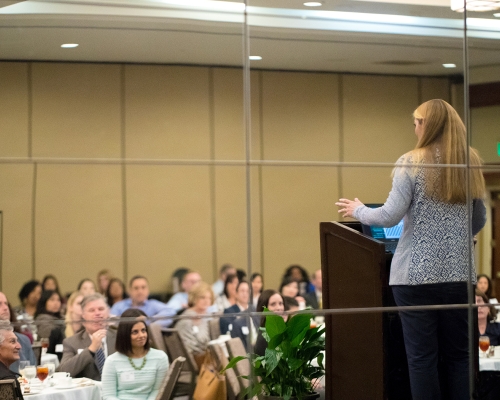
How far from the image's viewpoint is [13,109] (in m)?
3.29

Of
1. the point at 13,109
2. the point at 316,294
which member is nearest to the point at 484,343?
the point at 316,294

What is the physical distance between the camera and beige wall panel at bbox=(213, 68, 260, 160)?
3.52 metres

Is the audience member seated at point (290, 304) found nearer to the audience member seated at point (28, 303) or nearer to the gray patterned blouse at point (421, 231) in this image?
the gray patterned blouse at point (421, 231)

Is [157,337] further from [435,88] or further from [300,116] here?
[435,88]

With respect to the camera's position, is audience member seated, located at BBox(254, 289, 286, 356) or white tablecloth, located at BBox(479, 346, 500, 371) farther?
white tablecloth, located at BBox(479, 346, 500, 371)

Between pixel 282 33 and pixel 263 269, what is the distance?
3.56 feet

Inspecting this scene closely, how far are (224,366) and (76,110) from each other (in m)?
1.28

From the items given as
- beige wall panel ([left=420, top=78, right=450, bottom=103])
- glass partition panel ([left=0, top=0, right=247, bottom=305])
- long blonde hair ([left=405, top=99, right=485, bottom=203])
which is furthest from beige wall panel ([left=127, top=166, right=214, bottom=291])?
beige wall panel ([left=420, top=78, right=450, bottom=103])

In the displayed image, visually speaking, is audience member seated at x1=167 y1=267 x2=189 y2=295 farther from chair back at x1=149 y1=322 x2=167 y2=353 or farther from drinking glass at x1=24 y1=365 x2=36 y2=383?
drinking glass at x1=24 y1=365 x2=36 y2=383

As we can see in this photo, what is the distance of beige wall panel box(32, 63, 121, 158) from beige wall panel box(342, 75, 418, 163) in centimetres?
110

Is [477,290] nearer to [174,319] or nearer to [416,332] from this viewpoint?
[416,332]

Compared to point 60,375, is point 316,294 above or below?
above

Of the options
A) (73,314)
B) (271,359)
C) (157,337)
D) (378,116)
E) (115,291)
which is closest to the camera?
(73,314)

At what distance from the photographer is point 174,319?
338 cm
